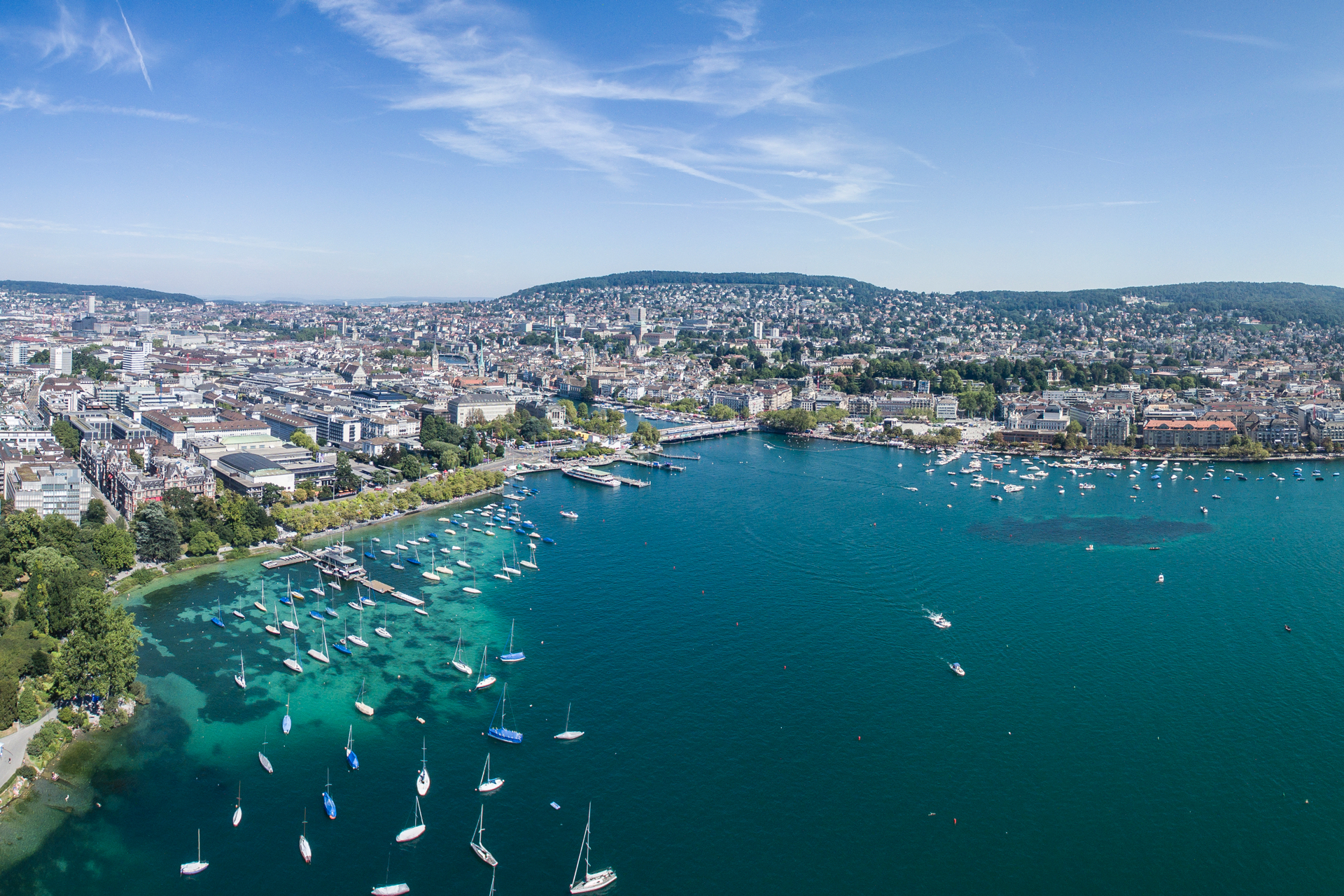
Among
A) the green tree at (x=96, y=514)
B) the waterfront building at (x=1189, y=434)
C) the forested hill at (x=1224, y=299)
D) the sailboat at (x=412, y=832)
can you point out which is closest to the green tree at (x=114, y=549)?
the green tree at (x=96, y=514)

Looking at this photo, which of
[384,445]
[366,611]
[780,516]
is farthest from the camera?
[384,445]

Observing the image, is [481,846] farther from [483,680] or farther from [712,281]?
[712,281]

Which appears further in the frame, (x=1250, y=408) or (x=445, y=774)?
(x=1250, y=408)

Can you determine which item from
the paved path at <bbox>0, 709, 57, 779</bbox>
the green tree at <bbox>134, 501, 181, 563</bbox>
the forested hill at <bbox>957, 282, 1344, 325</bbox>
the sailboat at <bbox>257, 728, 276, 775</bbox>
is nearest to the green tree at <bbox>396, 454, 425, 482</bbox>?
the green tree at <bbox>134, 501, 181, 563</bbox>

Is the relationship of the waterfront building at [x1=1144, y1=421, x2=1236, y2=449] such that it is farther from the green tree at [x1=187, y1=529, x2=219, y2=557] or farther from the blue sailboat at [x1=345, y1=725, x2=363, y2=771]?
the green tree at [x1=187, y1=529, x2=219, y2=557]

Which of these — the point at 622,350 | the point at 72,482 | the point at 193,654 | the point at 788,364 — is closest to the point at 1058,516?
the point at 193,654

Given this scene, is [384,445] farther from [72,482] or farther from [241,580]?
[241,580]
